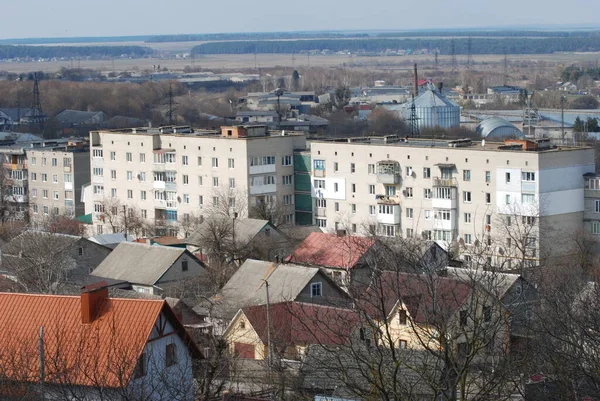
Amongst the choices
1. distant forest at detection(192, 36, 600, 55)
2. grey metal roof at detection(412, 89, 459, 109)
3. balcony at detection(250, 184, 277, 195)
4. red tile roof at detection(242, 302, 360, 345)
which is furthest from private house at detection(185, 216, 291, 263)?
distant forest at detection(192, 36, 600, 55)

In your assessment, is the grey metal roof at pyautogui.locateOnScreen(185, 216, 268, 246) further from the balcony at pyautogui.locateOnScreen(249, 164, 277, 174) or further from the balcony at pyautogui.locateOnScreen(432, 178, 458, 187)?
the balcony at pyautogui.locateOnScreen(249, 164, 277, 174)

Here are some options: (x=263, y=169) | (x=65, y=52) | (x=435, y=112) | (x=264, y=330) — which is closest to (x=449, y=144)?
(x=263, y=169)

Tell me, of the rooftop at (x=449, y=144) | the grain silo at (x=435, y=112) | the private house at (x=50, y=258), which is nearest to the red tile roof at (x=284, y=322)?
the private house at (x=50, y=258)

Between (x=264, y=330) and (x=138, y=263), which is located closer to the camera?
(x=264, y=330)

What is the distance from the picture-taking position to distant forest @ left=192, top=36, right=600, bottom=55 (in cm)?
17400

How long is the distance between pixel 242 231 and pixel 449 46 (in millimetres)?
167985

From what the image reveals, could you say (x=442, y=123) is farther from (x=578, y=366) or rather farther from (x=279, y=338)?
(x=578, y=366)

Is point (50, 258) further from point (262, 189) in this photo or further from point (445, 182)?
point (262, 189)

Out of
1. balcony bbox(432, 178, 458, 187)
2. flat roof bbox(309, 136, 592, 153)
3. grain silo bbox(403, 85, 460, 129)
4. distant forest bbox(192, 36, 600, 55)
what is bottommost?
→ distant forest bbox(192, 36, 600, 55)

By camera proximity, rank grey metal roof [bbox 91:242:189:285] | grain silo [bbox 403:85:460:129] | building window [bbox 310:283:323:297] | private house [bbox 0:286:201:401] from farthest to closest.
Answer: grain silo [bbox 403:85:460:129] < grey metal roof [bbox 91:242:189:285] < building window [bbox 310:283:323:297] < private house [bbox 0:286:201:401]

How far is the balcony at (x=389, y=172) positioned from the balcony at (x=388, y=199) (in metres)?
0.27

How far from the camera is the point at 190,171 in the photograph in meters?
27.6

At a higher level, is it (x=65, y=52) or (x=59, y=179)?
(x=59, y=179)

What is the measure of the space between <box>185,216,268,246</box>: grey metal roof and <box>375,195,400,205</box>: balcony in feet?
14.0
